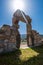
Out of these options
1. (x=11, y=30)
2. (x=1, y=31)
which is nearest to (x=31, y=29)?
(x=11, y=30)

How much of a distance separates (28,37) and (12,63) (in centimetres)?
696

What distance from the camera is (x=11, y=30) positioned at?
25.0ft

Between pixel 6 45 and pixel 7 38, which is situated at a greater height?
pixel 7 38

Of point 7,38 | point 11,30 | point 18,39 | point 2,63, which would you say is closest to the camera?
point 2,63

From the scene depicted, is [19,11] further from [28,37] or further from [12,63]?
[12,63]

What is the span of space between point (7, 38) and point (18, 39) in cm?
401

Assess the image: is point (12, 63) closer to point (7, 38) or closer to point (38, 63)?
point (38, 63)

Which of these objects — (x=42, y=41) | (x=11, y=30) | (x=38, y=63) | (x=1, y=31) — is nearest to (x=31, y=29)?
(x=42, y=41)

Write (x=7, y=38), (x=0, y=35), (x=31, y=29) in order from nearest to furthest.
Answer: (x=0, y=35) < (x=7, y=38) < (x=31, y=29)

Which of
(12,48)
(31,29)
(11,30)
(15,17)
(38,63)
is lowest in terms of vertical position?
(38,63)

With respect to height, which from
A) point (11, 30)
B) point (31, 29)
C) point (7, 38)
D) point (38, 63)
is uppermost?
point (31, 29)

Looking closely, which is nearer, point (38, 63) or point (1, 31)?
point (38, 63)

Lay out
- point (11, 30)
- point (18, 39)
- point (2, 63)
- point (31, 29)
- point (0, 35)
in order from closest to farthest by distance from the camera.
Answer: point (2, 63), point (0, 35), point (11, 30), point (18, 39), point (31, 29)

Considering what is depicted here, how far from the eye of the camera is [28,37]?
12.0m
